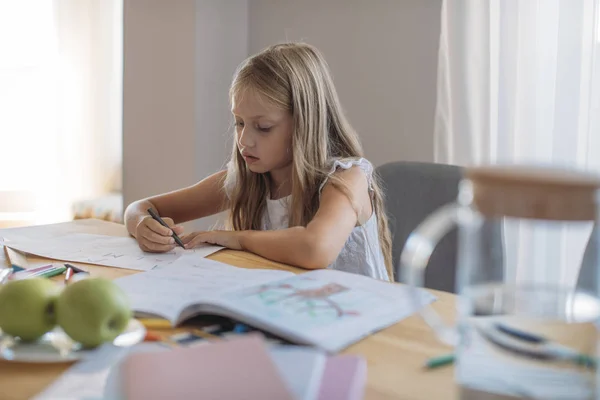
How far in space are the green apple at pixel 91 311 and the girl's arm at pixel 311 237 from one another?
51 cm

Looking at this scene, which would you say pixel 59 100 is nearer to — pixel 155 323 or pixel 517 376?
pixel 155 323

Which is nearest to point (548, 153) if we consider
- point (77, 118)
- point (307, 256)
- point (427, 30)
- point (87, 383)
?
point (427, 30)

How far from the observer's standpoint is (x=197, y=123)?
264cm

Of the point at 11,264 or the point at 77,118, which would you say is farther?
the point at 77,118

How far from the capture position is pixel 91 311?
2.45ft

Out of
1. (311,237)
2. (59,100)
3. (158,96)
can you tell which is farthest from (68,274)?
(59,100)

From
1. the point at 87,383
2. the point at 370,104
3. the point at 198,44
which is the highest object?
the point at 198,44

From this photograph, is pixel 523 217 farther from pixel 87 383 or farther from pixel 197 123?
pixel 197 123

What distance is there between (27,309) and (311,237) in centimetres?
61

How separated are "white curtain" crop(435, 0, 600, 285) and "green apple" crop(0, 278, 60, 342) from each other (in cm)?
131

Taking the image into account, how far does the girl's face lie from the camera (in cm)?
155

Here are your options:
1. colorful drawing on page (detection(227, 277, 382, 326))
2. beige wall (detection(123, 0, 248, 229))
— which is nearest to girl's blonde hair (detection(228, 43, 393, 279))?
colorful drawing on page (detection(227, 277, 382, 326))

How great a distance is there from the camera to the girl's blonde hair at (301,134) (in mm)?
1575

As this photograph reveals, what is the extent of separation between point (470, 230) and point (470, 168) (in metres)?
0.07
